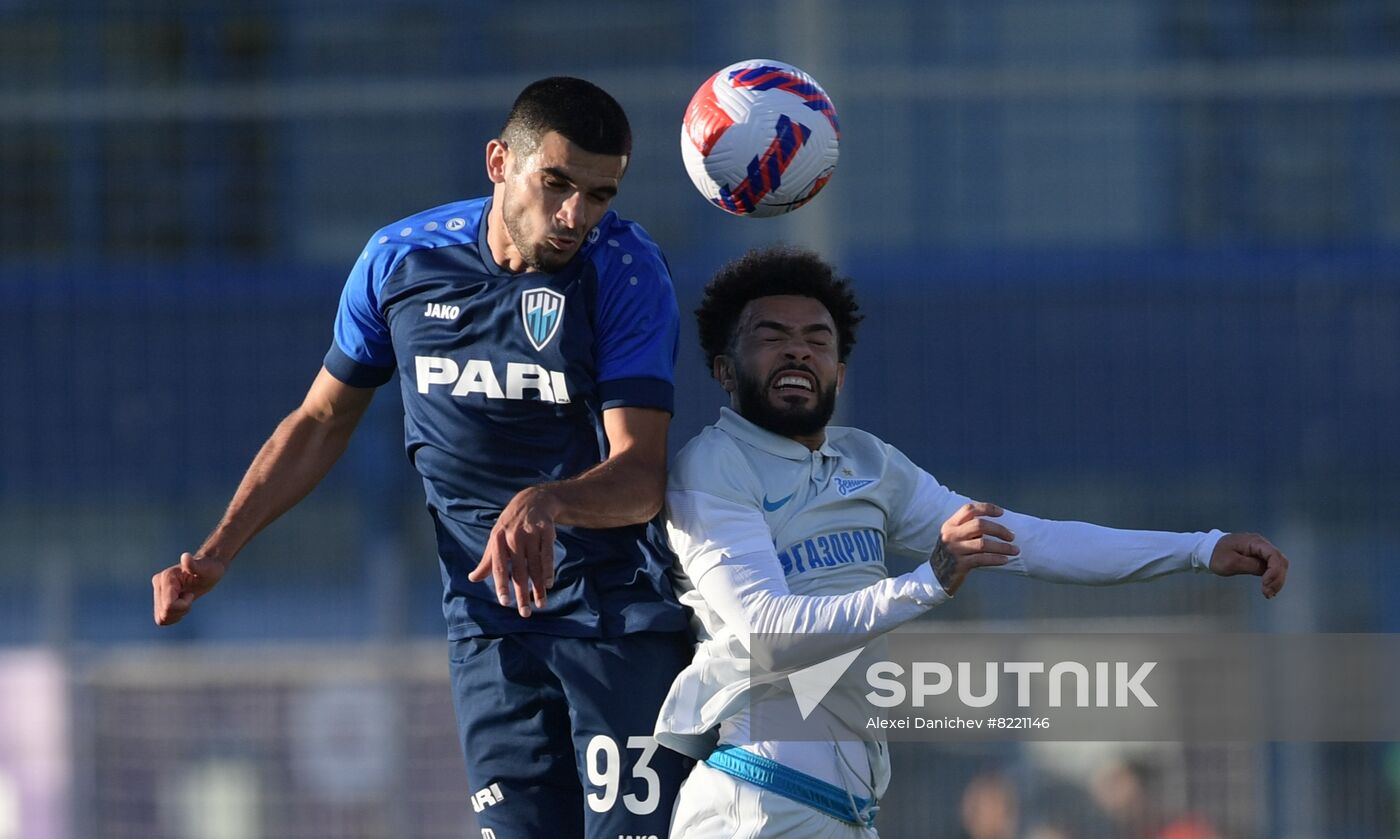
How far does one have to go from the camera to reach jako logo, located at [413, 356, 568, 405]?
15.1 ft

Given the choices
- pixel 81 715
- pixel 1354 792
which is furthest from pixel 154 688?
pixel 1354 792

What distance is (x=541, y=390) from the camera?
4609mm

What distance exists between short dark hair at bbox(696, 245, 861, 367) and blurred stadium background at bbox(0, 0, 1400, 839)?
19.6 ft

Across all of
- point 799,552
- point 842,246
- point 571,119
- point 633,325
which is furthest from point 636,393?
point 842,246

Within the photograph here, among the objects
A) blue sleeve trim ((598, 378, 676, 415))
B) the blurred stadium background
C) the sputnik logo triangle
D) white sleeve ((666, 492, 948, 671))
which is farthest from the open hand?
the blurred stadium background

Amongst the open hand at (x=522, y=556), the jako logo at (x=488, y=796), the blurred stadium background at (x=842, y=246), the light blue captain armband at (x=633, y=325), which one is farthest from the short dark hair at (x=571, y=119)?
the blurred stadium background at (x=842, y=246)

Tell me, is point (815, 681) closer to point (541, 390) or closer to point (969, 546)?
A: point (969, 546)

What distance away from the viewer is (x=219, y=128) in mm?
12977

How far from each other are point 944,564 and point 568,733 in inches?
44.5

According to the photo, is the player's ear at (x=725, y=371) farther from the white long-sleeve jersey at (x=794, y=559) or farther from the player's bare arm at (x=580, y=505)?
the player's bare arm at (x=580, y=505)

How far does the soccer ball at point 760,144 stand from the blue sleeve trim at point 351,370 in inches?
39.3

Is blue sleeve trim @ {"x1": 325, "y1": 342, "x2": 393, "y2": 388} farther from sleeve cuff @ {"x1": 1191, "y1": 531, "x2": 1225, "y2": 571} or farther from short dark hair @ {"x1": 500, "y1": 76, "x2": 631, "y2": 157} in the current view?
sleeve cuff @ {"x1": 1191, "y1": 531, "x2": 1225, "y2": 571}

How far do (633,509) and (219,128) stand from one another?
366 inches

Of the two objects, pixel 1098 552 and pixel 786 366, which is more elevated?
pixel 786 366
